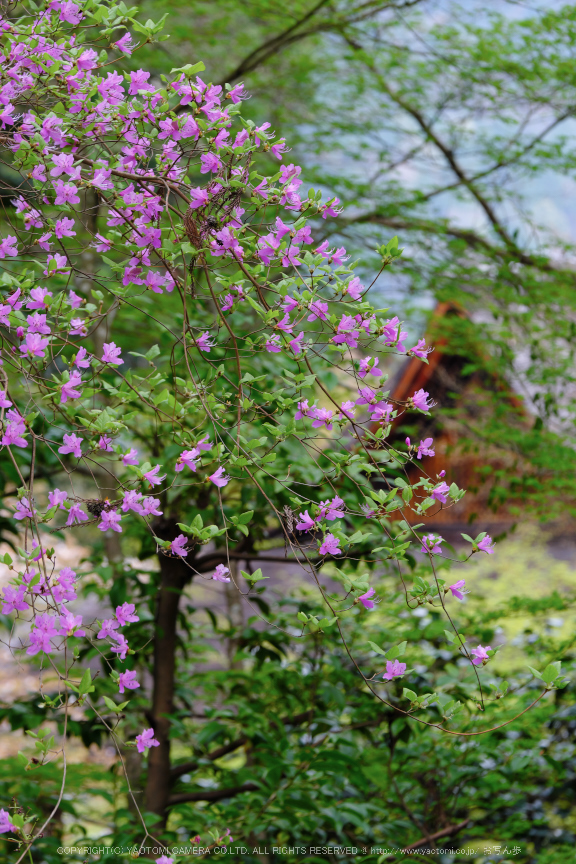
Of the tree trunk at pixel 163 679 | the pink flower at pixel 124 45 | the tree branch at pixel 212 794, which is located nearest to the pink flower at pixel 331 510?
the pink flower at pixel 124 45

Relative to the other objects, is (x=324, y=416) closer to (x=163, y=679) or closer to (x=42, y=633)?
(x=42, y=633)

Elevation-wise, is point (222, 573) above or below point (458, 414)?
below

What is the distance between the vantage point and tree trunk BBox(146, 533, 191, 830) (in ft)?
7.82

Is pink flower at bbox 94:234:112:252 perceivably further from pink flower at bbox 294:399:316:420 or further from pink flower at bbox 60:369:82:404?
pink flower at bbox 294:399:316:420

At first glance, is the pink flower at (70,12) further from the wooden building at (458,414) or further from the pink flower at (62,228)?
the wooden building at (458,414)

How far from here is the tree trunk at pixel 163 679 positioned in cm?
238

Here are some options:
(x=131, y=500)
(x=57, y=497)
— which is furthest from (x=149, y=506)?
(x=57, y=497)

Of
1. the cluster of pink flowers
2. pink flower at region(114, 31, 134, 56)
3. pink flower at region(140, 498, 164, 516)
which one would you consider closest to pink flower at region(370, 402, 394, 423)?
the cluster of pink flowers

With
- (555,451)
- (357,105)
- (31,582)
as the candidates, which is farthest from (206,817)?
(357,105)

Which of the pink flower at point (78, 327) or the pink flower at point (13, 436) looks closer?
the pink flower at point (13, 436)

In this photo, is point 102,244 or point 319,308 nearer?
point 319,308

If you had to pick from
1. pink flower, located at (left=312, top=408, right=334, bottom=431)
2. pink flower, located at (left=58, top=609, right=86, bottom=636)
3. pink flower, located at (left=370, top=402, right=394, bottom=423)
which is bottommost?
pink flower, located at (left=58, top=609, right=86, bottom=636)

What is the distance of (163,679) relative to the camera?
2.49 m

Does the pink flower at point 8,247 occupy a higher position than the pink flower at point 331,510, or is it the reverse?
the pink flower at point 8,247
